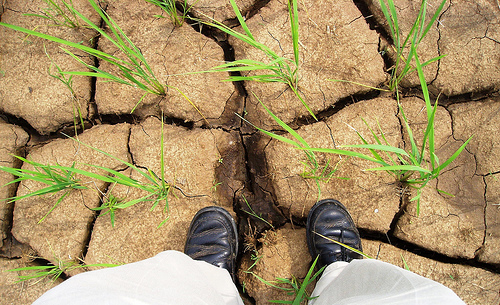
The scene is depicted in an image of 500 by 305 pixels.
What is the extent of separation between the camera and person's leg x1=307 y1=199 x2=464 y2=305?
3.03 feet

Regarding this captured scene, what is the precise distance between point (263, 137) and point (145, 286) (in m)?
0.97

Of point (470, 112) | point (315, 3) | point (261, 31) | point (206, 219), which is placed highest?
point (315, 3)

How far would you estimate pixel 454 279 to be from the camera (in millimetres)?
1515

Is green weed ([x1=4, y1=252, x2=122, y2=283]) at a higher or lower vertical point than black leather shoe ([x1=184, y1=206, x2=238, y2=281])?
lower

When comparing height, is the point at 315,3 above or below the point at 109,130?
above

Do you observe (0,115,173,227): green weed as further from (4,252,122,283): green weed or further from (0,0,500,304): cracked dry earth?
(4,252,122,283): green weed

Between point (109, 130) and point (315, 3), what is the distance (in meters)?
1.41

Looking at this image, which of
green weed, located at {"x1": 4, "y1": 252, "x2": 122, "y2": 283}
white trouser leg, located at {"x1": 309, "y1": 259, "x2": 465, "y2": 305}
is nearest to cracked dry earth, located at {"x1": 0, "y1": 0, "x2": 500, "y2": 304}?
green weed, located at {"x1": 4, "y1": 252, "x2": 122, "y2": 283}

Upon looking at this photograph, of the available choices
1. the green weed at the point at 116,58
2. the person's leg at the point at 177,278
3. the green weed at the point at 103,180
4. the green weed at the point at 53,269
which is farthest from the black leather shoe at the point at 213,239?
the green weed at the point at 116,58

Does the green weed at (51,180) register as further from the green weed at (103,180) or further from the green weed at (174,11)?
the green weed at (174,11)

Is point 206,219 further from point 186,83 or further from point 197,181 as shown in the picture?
point 186,83

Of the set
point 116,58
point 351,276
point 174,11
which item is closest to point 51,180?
point 116,58

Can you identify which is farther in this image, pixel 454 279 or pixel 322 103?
pixel 322 103

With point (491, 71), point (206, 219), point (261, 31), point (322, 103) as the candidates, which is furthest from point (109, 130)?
point (491, 71)
